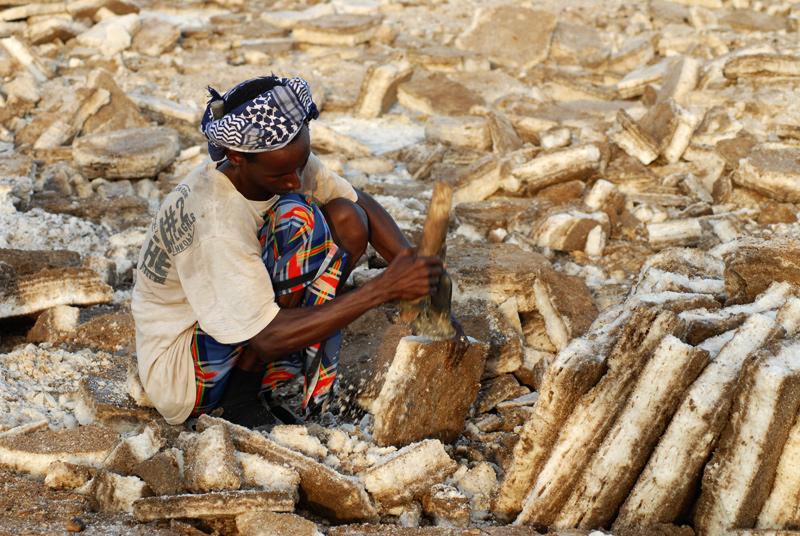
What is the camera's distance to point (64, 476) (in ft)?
7.69

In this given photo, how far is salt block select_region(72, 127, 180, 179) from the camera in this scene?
5.43 m

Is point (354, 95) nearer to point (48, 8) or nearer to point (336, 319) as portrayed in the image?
point (48, 8)

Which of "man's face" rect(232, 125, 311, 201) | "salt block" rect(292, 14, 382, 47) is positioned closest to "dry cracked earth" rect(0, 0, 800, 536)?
"man's face" rect(232, 125, 311, 201)

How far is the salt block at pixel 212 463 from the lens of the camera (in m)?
2.14

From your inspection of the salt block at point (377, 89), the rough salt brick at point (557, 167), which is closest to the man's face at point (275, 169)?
the rough salt brick at point (557, 167)

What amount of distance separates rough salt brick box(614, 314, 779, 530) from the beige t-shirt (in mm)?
1292

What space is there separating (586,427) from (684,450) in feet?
0.93

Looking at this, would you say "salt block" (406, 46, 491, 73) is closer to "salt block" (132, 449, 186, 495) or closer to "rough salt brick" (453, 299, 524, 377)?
"rough salt brick" (453, 299, 524, 377)

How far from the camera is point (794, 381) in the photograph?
1.90m

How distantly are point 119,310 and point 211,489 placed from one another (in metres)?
1.92

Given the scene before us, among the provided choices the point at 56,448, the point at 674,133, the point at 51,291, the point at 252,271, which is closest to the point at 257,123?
the point at 252,271

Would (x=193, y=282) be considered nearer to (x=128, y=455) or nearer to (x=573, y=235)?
(x=128, y=455)

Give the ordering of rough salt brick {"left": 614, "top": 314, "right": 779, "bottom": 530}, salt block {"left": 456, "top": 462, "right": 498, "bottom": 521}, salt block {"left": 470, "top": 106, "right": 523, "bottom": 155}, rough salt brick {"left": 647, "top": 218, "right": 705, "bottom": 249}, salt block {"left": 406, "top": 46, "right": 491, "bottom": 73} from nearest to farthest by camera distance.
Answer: rough salt brick {"left": 614, "top": 314, "right": 779, "bottom": 530}
salt block {"left": 456, "top": 462, "right": 498, "bottom": 521}
rough salt brick {"left": 647, "top": 218, "right": 705, "bottom": 249}
salt block {"left": 470, "top": 106, "right": 523, "bottom": 155}
salt block {"left": 406, "top": 46, "right": 491, "bottom": 73}

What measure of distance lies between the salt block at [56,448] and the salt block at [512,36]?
7755mm
